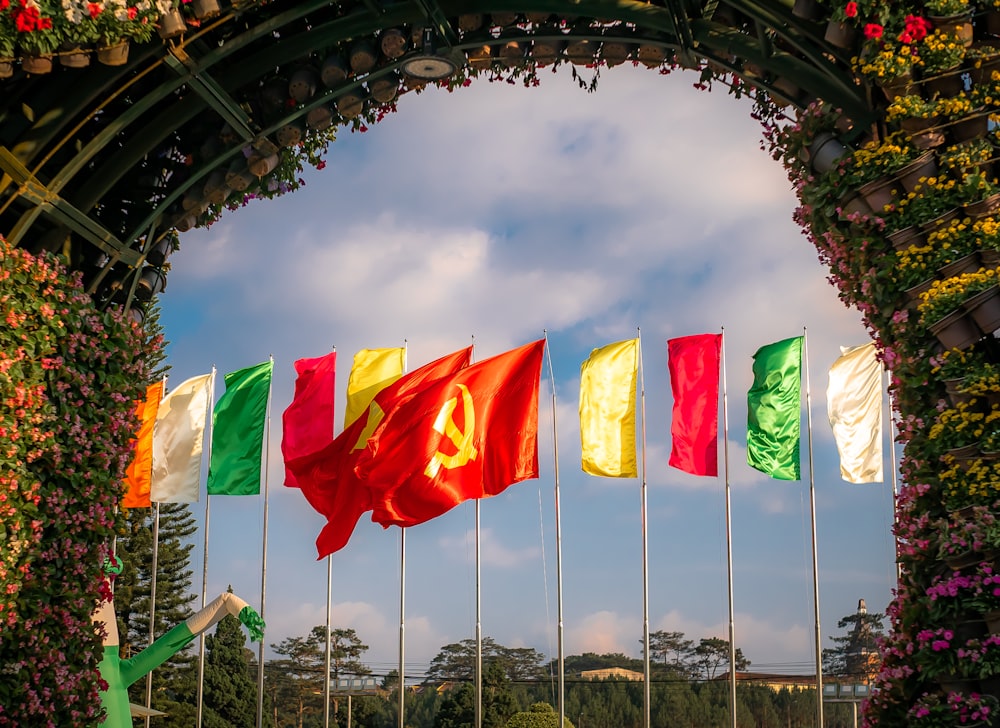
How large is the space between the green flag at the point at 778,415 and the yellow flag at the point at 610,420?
2.48 m

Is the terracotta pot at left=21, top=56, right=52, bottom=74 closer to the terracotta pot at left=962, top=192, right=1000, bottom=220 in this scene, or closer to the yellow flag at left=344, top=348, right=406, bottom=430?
the terracotta pot at left=962, top=192, right=1000, bottom=220

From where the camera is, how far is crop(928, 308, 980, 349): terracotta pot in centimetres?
817

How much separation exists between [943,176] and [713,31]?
9.23 ft

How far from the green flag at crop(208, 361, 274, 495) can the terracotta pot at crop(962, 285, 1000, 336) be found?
19.1 meters

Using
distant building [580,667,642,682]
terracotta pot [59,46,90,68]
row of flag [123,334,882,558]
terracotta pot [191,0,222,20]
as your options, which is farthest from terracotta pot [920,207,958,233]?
distant building [580,667,642,682]

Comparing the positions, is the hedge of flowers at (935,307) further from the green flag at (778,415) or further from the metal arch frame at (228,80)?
the green flag at (778,415)

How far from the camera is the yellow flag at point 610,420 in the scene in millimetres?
21703

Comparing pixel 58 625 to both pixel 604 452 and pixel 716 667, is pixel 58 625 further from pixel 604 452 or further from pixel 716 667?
pixel 716 667

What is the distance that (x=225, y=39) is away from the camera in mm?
10945

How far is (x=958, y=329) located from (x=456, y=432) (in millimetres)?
10205

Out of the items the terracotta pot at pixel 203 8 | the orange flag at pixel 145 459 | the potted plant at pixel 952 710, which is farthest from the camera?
the orange flag at pixel 145 459

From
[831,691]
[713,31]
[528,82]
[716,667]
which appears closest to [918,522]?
[713,31]

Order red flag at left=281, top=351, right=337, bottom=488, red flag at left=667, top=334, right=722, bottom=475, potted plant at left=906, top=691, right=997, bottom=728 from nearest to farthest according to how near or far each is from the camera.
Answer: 1. potted plant at left=906, top=691, right=997, bottom=728
2. red flag at left=667, top=334, right=722, bottom=475
3. red flag at left=281, top=351, right=337, bottom=488

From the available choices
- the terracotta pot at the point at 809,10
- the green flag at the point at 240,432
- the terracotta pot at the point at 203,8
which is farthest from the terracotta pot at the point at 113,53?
the green flag at the point at 240,432
